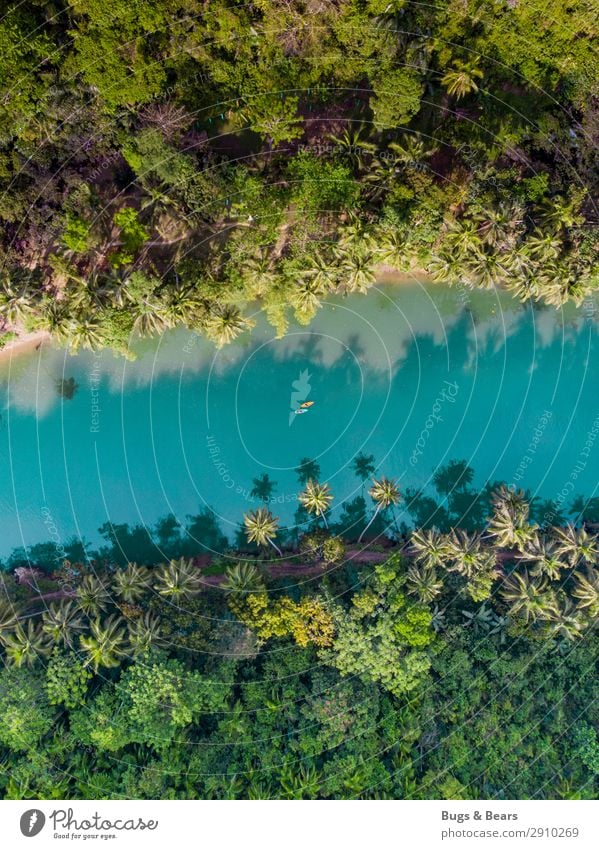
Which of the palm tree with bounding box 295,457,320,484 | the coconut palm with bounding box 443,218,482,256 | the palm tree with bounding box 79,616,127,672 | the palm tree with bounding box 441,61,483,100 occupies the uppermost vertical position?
the palm tree with bounding box 441,61,483,100

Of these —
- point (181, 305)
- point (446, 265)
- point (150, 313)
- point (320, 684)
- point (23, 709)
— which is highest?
point (446, 265)

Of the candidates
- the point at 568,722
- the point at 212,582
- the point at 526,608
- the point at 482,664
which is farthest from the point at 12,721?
the point at 568,722

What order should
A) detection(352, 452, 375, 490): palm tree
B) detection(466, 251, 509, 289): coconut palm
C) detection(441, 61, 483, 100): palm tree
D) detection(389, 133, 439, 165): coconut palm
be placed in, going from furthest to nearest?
detection(352, 452, 375, 490): palm tree
detection(466, 251, 509, 289): coconut palm
detection(441, 61, 483, 100): palm tree
detection(389, 133, 439, 165): coconut palm

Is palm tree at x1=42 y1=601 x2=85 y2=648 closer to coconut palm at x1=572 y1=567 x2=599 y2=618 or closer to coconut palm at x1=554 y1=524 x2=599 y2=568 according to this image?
coconut palm at x1=554 y1=524 x2=599 y2=568

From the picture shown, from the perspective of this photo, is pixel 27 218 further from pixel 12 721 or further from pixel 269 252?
pixel 12 721

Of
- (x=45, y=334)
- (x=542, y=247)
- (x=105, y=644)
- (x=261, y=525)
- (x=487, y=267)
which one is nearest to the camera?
(x=105, y=644)

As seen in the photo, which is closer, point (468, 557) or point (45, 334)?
point (468, 557)

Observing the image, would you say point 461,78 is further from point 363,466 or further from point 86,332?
point 86,332

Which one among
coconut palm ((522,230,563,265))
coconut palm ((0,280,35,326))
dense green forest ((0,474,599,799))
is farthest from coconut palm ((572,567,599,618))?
coconut palm ((0,280,35,326))

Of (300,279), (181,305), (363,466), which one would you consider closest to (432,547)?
(363,466)
